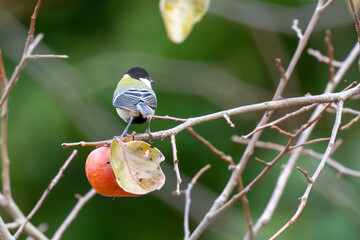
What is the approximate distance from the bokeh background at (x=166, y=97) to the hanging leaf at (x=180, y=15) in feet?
6.37

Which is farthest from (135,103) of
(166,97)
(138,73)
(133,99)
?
(166,97)

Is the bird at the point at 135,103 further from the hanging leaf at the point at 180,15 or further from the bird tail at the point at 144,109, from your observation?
the hanging leaf at the point at 180,15

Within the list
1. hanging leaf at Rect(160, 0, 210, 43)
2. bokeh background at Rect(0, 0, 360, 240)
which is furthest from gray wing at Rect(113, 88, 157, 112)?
bokeh background at Rect(0, 0, 360, 240)

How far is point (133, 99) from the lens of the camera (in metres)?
1.96

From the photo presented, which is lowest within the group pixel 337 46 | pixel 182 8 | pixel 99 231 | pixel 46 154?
pixel 99 231

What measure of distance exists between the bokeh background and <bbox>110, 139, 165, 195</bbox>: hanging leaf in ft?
7.42

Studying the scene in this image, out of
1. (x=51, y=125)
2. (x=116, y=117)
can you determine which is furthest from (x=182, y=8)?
(x=116, y=117)

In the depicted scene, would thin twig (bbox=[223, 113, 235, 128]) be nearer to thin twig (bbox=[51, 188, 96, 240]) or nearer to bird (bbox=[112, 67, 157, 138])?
bird (bbox=[112, 67, 157, 138])

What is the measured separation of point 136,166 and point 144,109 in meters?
0.56

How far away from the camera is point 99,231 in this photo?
390 centimetres

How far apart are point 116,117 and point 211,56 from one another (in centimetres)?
86

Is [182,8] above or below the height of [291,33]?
above

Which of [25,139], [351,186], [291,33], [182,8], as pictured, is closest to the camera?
[182,8]

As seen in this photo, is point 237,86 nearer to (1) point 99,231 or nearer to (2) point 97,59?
(2) point 97,59
